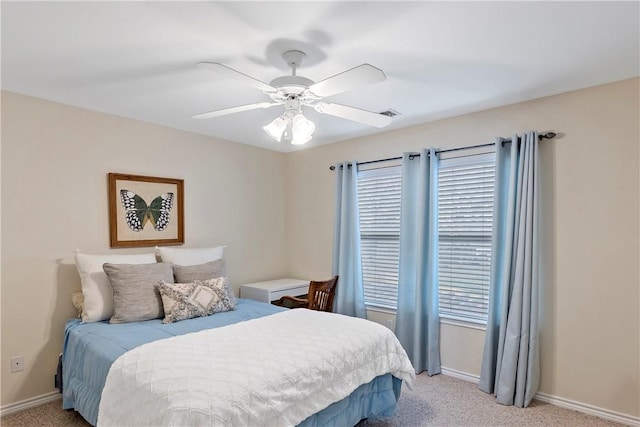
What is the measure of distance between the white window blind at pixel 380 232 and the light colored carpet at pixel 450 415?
110 cm

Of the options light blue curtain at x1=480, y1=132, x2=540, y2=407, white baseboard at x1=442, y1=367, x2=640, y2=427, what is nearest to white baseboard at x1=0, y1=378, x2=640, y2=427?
white baseboard at x1=442, y1=367, x2=640, y2=427

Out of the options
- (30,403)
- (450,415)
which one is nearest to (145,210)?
(30,403)

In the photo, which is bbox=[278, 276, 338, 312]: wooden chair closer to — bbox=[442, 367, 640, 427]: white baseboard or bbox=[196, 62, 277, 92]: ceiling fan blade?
bbox=[442, 367, 640, 427]: white baseboard

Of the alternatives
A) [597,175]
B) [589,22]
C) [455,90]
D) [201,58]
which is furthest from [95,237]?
[597,175]

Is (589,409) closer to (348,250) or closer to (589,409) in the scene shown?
(589,409)

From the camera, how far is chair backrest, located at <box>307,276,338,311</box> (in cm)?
355

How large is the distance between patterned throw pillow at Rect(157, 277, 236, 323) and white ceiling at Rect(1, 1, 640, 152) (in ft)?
4.78

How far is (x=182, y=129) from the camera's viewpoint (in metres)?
3.75

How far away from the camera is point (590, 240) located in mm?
2707

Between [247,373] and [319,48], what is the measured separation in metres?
1.74

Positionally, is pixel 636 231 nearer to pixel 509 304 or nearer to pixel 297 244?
pixel 509 304

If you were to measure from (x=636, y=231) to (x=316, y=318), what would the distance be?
2.25 meters

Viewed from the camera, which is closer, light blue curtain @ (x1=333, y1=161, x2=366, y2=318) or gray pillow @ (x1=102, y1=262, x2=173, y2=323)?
gray pillow @ (x1=102, y1=262, x2=173, y2=323)

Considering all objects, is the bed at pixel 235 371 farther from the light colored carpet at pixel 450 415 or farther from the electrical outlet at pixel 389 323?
the electrical outlet at pixel 389 323
